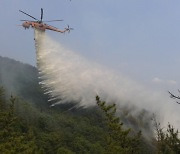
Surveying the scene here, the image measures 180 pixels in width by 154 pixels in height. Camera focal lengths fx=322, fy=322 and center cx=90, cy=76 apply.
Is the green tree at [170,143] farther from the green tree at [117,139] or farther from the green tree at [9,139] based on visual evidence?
the green tree at [9,139]

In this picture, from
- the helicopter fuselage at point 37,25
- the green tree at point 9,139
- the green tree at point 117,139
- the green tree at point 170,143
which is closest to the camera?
the green tree at point 170,143

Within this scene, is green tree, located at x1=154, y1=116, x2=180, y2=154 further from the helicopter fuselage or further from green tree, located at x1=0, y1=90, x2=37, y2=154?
the helicopter fuselage

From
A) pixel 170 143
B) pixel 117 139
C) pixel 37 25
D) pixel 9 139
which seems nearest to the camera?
pixel 170 143

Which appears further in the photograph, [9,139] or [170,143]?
[9,139]

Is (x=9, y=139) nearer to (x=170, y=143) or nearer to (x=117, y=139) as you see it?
(x=117, y=139)

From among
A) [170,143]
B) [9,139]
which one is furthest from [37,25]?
[170,143]

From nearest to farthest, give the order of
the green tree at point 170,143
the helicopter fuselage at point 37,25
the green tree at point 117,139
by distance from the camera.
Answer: the green tree at point 170,143 → the green tree at point 117,139 → the helicopter fuselage at point 37,25

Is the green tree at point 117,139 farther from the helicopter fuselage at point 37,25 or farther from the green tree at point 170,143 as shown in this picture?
the helicopter fuselage at point 37,25

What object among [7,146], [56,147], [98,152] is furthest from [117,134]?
[98,152]

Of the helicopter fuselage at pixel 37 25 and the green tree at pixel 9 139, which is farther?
the helicopter fuselage at pixel 37 25

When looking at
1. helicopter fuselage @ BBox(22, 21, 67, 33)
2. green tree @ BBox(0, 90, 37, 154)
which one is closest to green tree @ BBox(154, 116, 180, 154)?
green tree @ BBox(0, 90, 37, 154)

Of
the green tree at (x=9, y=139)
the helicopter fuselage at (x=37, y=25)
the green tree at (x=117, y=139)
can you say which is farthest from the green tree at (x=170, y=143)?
the helicopter fuselage at (x=37, y=25)

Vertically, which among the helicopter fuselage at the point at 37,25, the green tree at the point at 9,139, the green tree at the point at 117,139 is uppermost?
the helicopter fuselage at the point at 37,25

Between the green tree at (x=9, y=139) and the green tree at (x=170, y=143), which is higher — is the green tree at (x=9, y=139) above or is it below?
below
